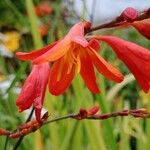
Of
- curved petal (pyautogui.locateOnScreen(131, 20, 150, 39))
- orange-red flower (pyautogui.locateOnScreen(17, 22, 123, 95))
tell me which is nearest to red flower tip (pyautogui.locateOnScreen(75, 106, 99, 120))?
orange-red flower (pyautogui.locateOnScreen(17, 22, 123, 95))

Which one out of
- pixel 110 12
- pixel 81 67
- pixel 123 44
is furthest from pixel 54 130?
pixel 110 12

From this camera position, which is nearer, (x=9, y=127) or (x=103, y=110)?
(x=103, y=110)

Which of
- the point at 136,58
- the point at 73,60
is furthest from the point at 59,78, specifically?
the point at 136,58

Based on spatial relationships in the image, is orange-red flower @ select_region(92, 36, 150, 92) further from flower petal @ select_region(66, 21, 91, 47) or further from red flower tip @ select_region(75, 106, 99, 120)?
red flower tip @ select_region(75, 106, 99, 120)

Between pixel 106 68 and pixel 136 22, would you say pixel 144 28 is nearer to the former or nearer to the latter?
pixel 136 22

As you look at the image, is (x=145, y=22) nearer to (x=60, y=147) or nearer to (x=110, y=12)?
(x=60, y=147)

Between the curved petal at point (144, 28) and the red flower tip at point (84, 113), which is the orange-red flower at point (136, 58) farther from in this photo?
the red flower tip at point (84, 113)
